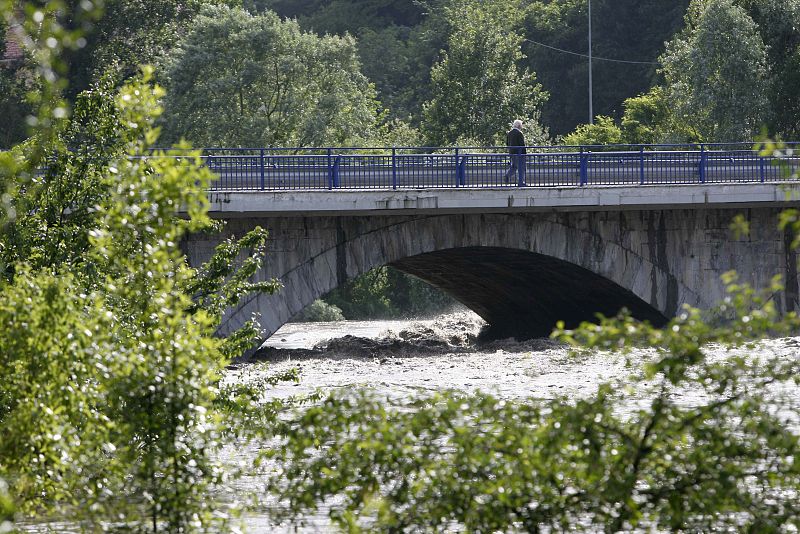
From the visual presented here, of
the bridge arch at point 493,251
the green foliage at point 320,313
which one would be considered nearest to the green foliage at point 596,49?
the green foliage at point 320,313

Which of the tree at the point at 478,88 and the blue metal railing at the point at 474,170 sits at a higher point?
→ the tree at the point at 478,88

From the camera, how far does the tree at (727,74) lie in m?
37.5

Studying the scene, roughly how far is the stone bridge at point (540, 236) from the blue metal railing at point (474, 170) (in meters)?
0.40

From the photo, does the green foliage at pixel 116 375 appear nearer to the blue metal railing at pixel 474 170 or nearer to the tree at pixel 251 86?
the blue metal railing at pixel 474 170

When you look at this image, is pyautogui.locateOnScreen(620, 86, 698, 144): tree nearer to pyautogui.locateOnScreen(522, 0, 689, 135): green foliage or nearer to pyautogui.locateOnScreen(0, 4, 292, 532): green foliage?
pyautogui.locateOnScreen(522, 0, 689, 135): green foliage

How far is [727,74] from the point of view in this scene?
3794 cm

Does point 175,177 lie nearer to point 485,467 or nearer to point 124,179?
point 124,179

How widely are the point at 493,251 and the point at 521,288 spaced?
482cm

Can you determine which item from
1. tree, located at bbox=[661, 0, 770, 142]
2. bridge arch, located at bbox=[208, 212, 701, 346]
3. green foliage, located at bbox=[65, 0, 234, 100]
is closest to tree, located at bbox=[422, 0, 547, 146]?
tree, located at bbox=[661, 0, 770, 142]

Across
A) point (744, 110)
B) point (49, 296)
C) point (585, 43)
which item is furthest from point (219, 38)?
point (49, 296)

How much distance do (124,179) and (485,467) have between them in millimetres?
2773

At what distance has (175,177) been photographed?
7.05 metres

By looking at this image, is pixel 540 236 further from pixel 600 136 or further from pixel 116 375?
pixel 600 136

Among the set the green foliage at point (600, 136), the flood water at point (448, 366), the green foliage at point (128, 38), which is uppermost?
the green foliage at point (128, 38)
